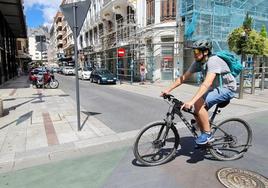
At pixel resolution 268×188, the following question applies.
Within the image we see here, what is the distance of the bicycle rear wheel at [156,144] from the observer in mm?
4051

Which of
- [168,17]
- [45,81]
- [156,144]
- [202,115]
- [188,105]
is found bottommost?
[156,144]

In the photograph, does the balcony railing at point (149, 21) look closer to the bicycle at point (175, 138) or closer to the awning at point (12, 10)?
the awning at point (12, 10)

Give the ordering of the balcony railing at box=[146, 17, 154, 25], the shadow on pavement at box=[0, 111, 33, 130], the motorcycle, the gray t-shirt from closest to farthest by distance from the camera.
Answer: the gray t-shirt
the shadow on pavement at box=[0, 111, 33, 130]
the motorcycle
the balcony railing at box=[146, 17, 154, 25]

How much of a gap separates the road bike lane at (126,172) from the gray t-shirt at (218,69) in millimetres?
1348

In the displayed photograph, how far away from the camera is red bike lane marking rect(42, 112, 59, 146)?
559 centimetres

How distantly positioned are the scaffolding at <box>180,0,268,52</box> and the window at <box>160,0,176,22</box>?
1102 millimetres

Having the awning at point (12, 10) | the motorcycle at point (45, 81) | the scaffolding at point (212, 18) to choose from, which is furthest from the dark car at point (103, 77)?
the awning at point (12, 10)

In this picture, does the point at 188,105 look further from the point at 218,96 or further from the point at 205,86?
the point at 218,96

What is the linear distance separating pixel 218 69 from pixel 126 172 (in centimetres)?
214

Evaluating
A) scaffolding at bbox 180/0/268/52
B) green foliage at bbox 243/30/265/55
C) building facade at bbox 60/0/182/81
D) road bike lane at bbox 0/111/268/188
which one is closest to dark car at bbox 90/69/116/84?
building facade at bbox 60/0/182/81

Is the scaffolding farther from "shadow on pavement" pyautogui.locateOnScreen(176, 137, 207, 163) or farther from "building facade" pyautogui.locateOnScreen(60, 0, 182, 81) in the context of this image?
"shadow on pavement" pyautogui.locateOnScreen(176, 137, 207, 163)

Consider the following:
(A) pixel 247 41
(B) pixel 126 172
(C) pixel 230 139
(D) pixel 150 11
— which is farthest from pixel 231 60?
(D) pixel 150 11

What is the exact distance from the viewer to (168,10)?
21.0m

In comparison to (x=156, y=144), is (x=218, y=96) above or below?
above
